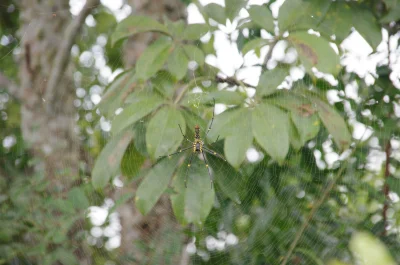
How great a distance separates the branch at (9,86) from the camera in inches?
113

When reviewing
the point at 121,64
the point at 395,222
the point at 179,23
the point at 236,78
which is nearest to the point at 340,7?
the point at 236,78

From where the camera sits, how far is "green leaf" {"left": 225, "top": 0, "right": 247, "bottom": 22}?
1757 mm

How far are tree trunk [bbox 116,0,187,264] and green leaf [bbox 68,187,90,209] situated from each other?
0.68ft

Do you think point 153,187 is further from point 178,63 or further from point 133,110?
point 178,63

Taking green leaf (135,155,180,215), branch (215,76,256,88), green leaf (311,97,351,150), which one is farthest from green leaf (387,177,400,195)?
green leaf (135,155,180,215)

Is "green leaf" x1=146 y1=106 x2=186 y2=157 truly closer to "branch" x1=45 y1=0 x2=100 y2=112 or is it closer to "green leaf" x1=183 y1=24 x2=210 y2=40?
"green leaf" x1=183 y1=24 x2=210 y2=40

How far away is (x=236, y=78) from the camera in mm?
1790

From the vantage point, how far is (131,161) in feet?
6.08

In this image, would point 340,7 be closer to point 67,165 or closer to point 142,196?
point 142,196

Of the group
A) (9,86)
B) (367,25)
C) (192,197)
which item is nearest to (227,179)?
(192,197)

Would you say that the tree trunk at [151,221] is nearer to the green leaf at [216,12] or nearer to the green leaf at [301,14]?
the green leaf at [216,12]

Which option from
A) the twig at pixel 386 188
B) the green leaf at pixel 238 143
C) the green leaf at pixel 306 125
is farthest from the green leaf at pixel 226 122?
the twig at pixel 386 188

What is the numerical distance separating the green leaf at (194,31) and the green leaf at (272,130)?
472 mm

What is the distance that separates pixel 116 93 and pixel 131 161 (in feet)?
0.94
